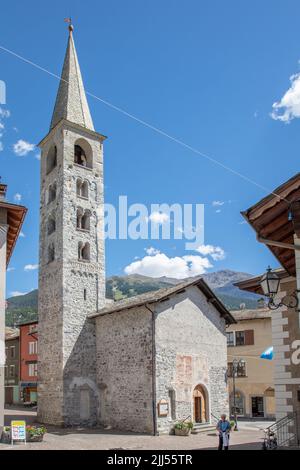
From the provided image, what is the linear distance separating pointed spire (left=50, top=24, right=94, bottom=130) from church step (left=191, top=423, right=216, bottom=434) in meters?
20.3

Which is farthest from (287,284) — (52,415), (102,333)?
(52,415)

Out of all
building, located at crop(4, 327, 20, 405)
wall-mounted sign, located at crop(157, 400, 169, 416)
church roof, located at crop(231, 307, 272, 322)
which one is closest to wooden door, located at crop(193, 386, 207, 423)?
wall-mounted sign, located at crop(157, 400, 169, 416)

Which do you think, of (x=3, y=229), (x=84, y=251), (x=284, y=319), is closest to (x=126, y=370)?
(x=84, y=251)

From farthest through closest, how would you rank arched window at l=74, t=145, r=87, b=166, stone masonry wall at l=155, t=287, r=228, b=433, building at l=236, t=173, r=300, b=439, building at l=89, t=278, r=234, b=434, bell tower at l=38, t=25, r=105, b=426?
arched window at l=74, t=145, r=87, b=166, bell tower at l=38, t=25, r=105, b=426, stone masonry wall at l=155, t=287, r=228, b=433, building at l=89, t=278, r=234, b=434, building at l=236, t=173, r=300, b=439

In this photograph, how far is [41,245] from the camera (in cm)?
3269

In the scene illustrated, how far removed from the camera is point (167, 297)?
83.8 ft

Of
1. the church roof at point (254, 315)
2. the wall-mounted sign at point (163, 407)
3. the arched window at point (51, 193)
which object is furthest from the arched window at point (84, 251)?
the church roof at point (254, 315)

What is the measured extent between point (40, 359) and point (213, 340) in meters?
10.7

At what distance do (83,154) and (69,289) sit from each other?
9875 millimetres

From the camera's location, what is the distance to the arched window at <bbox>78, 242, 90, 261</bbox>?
102 feet

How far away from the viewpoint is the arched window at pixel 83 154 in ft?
110

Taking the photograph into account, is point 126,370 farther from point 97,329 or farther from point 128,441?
point 128,441

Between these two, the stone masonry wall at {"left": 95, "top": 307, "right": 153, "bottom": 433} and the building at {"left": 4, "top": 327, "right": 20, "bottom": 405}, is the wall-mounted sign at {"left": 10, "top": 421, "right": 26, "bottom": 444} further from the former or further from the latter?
the building at {"left": 4, "top": 327, "right": 20, "bottom": 405}
